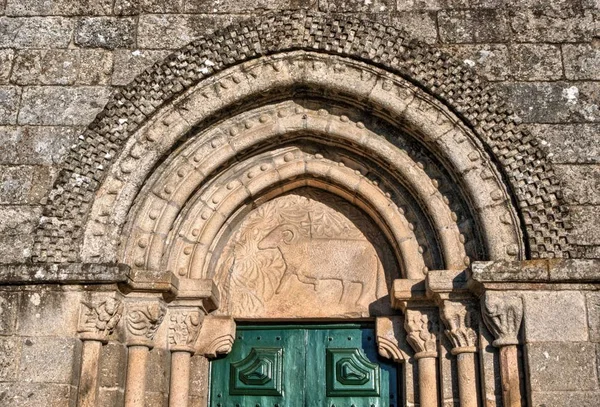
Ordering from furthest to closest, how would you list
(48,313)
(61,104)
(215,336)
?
1. (215,336)
2. (61,104)
3. (48,313)

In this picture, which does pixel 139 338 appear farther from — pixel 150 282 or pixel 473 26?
pixel 473 26

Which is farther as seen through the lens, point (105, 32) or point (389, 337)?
point (105, 32)

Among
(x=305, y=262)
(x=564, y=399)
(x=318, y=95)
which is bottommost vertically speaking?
(x=564, y=399)

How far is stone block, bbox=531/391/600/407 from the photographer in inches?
190

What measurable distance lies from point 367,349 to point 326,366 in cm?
35

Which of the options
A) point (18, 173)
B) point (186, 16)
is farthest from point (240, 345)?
point (186, 16)

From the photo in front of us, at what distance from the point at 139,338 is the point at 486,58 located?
3.33 m

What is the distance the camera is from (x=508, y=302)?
16.8 feet

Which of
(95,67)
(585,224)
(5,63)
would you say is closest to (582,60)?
(585,224)

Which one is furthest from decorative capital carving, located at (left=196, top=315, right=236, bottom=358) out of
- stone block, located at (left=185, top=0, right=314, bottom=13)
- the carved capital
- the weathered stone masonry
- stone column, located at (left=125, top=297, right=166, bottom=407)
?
stone block, located at (left=185, top=0, right=314, bottom=13)

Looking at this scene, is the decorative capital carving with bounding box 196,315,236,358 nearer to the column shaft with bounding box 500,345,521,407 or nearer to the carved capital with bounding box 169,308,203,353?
the carved capital with bounding box 169,308,203,353

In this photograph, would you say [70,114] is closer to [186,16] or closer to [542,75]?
[186,16]

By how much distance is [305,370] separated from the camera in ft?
19.6

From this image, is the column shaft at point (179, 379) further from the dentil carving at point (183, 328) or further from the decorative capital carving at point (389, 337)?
the decorative capital carving at point (389, 337)
